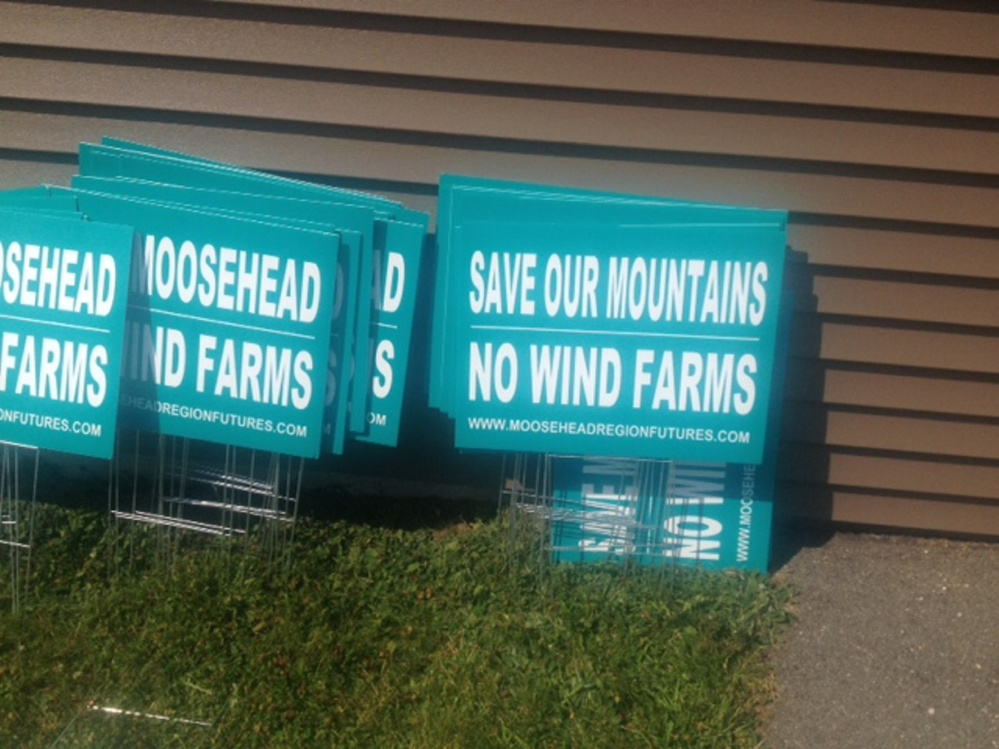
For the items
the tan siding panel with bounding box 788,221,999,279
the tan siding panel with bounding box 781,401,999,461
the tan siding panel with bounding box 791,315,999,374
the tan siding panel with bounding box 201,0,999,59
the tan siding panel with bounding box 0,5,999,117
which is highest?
the tan siding panel with bounding box 201,0,999,59

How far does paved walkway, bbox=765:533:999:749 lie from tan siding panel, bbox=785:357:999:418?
0.54 metres

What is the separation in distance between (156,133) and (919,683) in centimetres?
314

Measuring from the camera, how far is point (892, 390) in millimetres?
4488

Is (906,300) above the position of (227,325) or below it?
above

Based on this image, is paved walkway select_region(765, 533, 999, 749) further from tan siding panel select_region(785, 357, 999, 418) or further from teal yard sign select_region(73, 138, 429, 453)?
teal yard sign select_region(73, 138, 429, 453)

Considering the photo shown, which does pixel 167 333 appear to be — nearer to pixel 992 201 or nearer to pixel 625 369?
pixel 625 369

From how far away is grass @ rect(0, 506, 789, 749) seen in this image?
11.9 feet

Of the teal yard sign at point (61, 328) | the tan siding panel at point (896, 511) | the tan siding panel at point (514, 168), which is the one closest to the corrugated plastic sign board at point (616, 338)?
the tan siding panel at point (514, 168)

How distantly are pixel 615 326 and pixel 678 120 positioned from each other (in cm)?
77

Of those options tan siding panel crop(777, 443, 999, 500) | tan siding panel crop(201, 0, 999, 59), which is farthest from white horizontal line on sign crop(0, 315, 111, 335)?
tan siding panel crop(777, 443, 999, 500)

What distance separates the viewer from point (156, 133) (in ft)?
14.6

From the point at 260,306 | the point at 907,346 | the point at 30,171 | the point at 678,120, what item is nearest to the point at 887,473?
the point at 907,346

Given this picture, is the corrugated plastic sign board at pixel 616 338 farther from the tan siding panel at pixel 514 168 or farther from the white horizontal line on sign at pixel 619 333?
the tan siding panel at pixel 514 168

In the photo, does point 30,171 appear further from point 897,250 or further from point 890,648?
point 890,648
